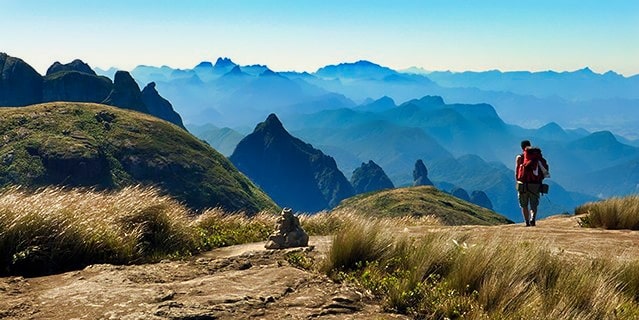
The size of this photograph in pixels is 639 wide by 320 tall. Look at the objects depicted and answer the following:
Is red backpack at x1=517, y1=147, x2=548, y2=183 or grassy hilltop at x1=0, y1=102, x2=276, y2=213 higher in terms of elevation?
red backpack at x1=517, y1=147, x2=548, y2=183

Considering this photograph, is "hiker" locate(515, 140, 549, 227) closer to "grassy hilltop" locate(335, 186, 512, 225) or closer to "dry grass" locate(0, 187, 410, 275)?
"dry grass" locate(0, 187, 410, 275)

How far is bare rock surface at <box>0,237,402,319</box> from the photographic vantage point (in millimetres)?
5969

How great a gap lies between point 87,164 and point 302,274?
7624 inches

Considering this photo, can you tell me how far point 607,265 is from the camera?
7980 millimetres

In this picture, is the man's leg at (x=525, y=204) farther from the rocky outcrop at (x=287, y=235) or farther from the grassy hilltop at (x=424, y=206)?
the grassy hilltop at (x=424, y=206)

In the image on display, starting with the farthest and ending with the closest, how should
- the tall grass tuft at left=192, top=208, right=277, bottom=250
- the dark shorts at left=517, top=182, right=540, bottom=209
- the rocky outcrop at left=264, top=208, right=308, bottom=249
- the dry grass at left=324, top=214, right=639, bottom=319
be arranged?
1. the dark shorts at left=517, top=182, right=540, bottom=209
2. the tall grass tuft at left=192, top=208, right=277, bottom=250
3. the rocky outcrop at left=264, top=208, right=308, bottom=249
4. the dry grass at left=324, top=214, right=639, bottom=319

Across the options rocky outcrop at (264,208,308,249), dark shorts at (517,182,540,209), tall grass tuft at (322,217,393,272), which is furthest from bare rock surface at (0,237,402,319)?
dark shorts at (517,182,540,209)

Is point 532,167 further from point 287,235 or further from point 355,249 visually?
point 355,249

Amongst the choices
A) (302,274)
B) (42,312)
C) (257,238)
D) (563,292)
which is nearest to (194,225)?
(257,238)

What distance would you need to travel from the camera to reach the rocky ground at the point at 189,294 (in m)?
5.98

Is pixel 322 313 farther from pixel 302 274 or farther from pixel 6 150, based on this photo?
pixel 6 150

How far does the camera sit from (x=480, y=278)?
7.05 metres

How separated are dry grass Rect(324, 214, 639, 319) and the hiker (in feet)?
32.6

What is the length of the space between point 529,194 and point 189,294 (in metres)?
15.1
